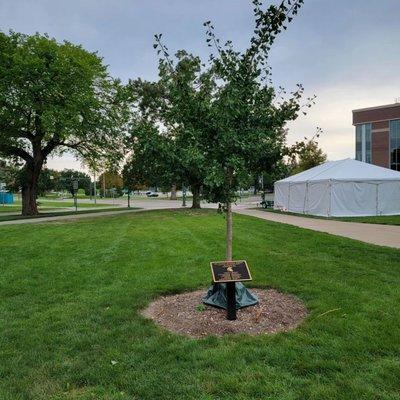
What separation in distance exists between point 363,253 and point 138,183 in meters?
26.6

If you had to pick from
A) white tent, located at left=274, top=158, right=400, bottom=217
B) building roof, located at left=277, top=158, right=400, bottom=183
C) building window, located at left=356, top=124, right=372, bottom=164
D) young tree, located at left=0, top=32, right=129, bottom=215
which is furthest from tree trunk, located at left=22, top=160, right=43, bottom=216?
building window, located at left=356, top=124, right=372, bottom=164

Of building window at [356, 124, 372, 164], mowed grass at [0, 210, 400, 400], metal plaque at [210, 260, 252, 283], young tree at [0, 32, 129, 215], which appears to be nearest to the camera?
mowed grass at [0, 210, 400, 400]

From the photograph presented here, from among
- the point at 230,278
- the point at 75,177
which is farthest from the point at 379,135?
the point at 230,278

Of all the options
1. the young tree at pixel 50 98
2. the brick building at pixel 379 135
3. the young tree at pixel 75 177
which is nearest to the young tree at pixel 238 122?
the young tree at pixel 50 98

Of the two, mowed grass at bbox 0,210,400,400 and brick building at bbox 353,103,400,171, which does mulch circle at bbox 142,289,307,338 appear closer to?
mowed grass at bbox 0,210,400,400

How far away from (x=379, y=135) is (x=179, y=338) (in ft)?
219

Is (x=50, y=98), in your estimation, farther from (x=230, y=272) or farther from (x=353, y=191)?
(x=230, y=272)

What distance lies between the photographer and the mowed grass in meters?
Answer: 3.57

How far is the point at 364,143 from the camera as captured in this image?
2628 inches

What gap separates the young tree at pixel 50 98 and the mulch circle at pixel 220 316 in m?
17.6

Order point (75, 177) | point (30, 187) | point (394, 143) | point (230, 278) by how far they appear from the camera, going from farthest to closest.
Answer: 1. point (75, 177)
2. point (394, 143)
3. point (30, 187)
4. point (230, 278)

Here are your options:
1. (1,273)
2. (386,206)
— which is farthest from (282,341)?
(386,206)

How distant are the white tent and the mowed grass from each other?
15016 millimetres

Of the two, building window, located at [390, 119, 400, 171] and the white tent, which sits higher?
building window, located at [390, 119, 400, 171]
